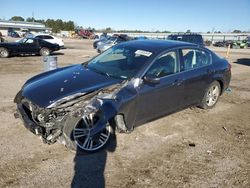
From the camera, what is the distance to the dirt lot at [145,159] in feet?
12.6

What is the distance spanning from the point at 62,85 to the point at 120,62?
1.33 meters

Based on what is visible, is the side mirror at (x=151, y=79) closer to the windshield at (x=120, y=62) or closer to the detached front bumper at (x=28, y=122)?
the windshield at (x=120, y=62)

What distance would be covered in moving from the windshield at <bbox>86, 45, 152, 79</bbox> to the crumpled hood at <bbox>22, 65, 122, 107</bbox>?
207 millimetres

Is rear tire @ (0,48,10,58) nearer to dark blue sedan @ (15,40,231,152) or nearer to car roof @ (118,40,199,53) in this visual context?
dark blue sedan @ (15,40,231,152)

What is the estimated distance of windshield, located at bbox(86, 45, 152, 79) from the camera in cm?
509

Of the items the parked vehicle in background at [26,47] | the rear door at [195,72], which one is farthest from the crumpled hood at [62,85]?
the parked vehicle in background at [26,47]

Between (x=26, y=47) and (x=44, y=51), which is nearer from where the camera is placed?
(x=26, y=47)

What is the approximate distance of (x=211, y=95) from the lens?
6926 millimetres

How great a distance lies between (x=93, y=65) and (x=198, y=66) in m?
2.30

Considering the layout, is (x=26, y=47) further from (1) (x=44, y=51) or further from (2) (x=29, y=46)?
(1) (x=44, y=51)

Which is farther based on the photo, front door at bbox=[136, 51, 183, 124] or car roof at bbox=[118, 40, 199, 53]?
car roof at bbox=[118, 40, 199, 53]

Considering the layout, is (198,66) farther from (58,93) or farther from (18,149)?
(18,149)

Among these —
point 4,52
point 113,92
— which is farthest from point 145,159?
point 4,52

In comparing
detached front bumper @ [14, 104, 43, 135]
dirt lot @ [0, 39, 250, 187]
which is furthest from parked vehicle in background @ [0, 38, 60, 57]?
detached front bumper @ [14, 104, 43, 135]
